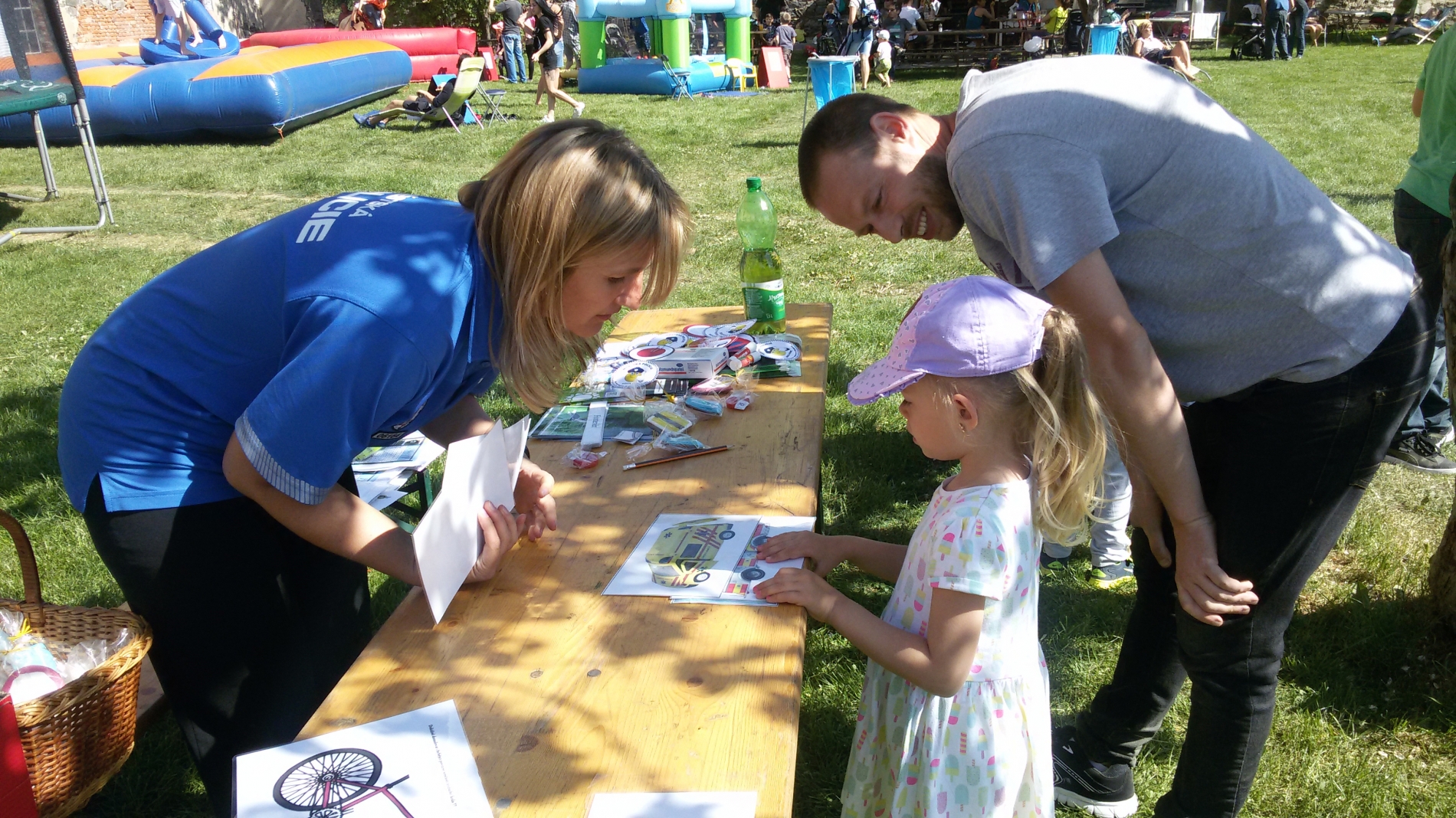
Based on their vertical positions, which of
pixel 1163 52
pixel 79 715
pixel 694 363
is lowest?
pixel 79 715

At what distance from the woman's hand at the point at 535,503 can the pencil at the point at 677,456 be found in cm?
35

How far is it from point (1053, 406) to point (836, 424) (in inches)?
115

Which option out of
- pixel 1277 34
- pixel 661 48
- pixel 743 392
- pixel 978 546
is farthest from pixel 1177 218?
pixel 1277 34

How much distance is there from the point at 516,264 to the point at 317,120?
14.1 m

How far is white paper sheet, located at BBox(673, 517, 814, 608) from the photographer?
184 cm

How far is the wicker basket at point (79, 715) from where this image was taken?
1905 millimetres

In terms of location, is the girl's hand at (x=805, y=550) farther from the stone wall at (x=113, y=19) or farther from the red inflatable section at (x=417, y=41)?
the stone wall at (x=113, y=19)

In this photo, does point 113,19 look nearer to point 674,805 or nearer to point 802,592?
point 802,592

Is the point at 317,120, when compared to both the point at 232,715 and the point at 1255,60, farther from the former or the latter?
the point at 1255,60

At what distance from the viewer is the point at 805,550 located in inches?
77.3

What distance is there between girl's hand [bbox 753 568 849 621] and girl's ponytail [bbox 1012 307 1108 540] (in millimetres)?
411

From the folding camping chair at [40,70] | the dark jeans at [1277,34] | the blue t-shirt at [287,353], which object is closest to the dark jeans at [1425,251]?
the blue t-shirt at [287,353]

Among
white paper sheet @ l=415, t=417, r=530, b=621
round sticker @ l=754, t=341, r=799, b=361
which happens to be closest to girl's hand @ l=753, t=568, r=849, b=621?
white paper sheet @ l=415, t=417, r=530, b=621

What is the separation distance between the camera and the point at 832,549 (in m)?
2.01
